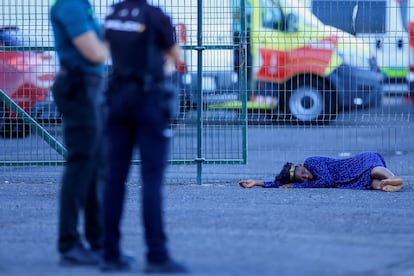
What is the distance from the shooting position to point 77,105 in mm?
6875

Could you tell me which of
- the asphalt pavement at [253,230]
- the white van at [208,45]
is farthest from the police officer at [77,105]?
the white van at [208,45]

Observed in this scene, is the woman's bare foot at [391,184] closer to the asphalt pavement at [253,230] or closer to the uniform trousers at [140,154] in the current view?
the asphalt pavement at [253,230]

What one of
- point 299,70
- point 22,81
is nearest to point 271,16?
point 299,70

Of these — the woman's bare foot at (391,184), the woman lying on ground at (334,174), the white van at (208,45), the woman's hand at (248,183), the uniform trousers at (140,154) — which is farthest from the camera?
the white van at (208,45)

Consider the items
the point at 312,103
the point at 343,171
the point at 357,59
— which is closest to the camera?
the point at 343,171

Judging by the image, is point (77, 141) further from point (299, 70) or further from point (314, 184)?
point (299, 70)

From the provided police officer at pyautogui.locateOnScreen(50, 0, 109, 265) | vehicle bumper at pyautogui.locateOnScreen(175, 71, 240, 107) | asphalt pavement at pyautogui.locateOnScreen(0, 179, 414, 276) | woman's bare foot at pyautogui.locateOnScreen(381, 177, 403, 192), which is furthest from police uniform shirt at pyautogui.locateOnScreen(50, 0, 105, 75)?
woman's bare foot at pyautogui.locateOnScreen(381, 177, 403, 192)

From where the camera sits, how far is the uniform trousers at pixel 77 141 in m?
6.88

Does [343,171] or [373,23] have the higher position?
[373,23]

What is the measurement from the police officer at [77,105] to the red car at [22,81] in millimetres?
4922

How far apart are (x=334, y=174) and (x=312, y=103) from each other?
938mm

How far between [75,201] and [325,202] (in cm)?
376

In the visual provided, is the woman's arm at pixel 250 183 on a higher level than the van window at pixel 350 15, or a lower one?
lower

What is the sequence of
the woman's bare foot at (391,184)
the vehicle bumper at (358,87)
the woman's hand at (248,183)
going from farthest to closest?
the vehicle bumper at (358,87) < the woman's hand at (248,183) < the woman's bare foot at (391,184)
